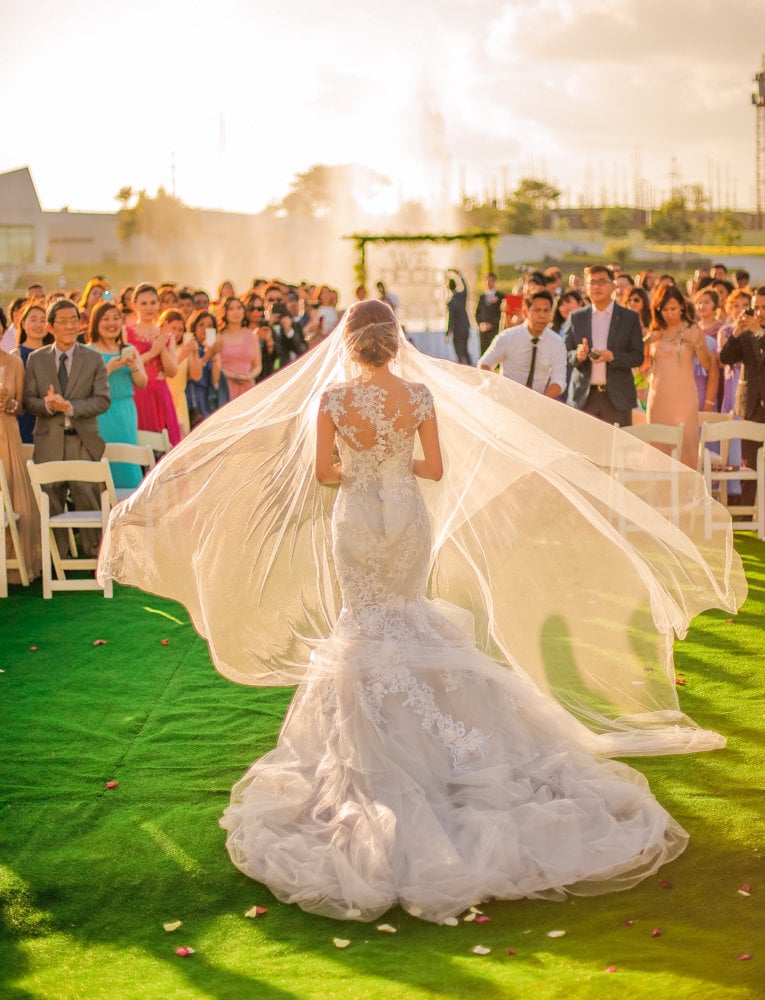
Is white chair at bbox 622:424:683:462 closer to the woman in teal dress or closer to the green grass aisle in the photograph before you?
the green grass aisle

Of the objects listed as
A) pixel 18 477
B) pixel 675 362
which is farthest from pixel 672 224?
pixel 18 477

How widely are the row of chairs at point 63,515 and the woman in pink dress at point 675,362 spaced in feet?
14.1

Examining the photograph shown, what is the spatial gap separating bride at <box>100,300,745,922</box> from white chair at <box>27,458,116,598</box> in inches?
139

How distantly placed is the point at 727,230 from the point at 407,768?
72511 millimetres

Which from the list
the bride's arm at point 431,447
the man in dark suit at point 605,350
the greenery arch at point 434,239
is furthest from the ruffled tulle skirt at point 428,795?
the greenery arch at point 434,239

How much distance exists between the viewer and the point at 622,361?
398 inches

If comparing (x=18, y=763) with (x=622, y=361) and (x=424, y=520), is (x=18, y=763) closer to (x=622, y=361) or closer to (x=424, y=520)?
(x=424, y=520)

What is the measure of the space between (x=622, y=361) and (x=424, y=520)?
18.2 feet

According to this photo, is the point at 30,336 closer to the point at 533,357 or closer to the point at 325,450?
the point at 533,357

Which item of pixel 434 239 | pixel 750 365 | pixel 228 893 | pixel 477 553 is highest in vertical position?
pixel 434 239

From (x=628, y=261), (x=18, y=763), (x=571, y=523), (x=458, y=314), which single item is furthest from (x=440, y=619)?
(x=628, y=261)

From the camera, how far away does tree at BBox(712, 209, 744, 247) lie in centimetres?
7044

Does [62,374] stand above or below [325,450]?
above

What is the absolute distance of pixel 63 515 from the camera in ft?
29.9
